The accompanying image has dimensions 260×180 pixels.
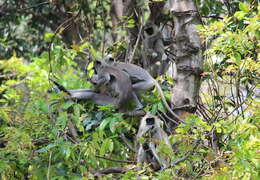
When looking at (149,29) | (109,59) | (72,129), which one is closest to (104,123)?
(72,129)

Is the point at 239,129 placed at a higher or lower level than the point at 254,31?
lower

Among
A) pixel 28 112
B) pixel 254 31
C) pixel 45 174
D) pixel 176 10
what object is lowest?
pixel 45 174

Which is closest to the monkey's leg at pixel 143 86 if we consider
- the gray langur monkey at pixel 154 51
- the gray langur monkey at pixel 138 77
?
the gray langur monkey at pixel 138 77

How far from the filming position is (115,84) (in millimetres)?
4152

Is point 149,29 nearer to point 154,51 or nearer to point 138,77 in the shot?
point 154,51

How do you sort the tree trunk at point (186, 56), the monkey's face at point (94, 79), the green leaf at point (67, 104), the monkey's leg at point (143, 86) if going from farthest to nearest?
the monkey's face at point (94, 79) → the monkey's leg at point (143, 86) → the green leaf at point (67, 104) → the tree trunk at point (186, 56)

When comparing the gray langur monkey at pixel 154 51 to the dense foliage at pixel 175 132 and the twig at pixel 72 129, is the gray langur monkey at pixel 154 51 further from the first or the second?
the twig at pixel 72 129

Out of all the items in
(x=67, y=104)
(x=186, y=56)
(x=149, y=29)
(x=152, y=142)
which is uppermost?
(x=149, y=29)

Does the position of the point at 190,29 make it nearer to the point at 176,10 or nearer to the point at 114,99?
the point at 176,10

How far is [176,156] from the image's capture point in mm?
2785

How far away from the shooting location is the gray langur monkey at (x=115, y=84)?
153 inches

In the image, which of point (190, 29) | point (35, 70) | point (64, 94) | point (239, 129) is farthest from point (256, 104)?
point (35, 70)

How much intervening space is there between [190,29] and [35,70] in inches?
130

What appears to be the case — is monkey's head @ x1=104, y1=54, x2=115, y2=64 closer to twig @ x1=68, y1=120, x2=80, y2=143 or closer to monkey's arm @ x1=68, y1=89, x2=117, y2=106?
monkey's arm @ x1=68, y1=89, x2=117, y2=106
